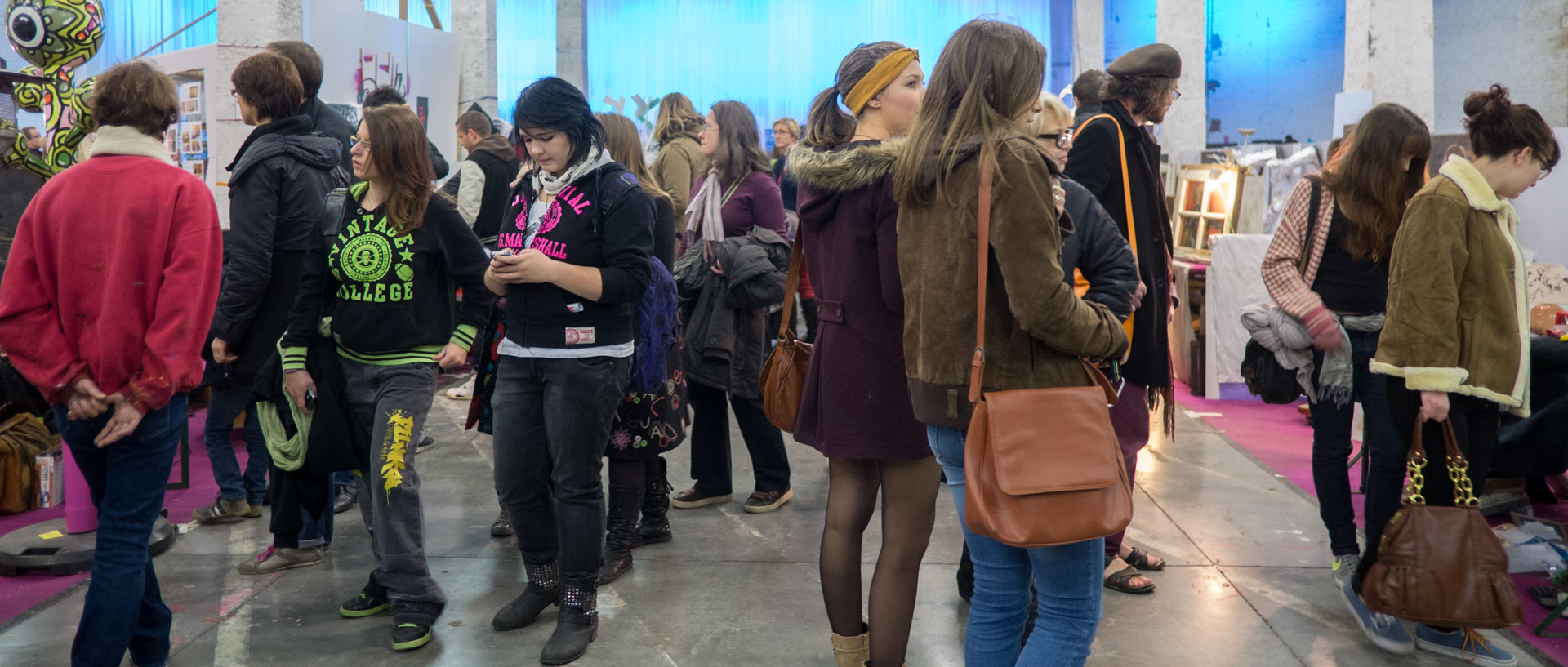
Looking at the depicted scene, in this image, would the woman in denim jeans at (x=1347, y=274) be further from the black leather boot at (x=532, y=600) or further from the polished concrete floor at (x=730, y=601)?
the black leather boot at (x=532, y=600)

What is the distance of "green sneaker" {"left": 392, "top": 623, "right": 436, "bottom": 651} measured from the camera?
10.9ft

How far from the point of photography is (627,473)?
397 cm

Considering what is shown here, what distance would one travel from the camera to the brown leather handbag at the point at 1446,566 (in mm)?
3074

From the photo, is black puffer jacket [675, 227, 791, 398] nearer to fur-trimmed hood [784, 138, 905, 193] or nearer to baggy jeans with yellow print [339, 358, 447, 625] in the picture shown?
baggy jeans with yellow print [339, 358, 447, 625]

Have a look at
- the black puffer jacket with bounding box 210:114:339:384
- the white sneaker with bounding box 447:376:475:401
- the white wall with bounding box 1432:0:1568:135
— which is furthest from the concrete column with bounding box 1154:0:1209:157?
the black puffer jacket with bounding box 210:114:339:384

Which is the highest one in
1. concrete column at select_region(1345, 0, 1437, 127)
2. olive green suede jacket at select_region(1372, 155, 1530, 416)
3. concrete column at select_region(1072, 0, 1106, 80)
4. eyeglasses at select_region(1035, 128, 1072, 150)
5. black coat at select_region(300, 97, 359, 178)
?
concrete column at select_region(1072, 0, 1106, 80)

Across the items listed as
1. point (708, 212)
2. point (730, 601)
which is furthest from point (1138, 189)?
point (730, 601)

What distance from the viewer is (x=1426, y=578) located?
3111 millimetres

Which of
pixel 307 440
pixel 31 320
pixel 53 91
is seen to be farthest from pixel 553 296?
pixel 53 91

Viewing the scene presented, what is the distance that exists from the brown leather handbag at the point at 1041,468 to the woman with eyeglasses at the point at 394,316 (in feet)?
5.96

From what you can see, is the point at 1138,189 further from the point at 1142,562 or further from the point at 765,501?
the point at 765,501

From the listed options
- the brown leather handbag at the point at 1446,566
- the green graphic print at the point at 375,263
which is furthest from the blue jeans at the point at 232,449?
the brown leather handbag at the point at 1446,566

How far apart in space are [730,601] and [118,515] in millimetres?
1804

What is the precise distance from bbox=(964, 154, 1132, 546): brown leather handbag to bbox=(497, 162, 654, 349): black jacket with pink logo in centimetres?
130
